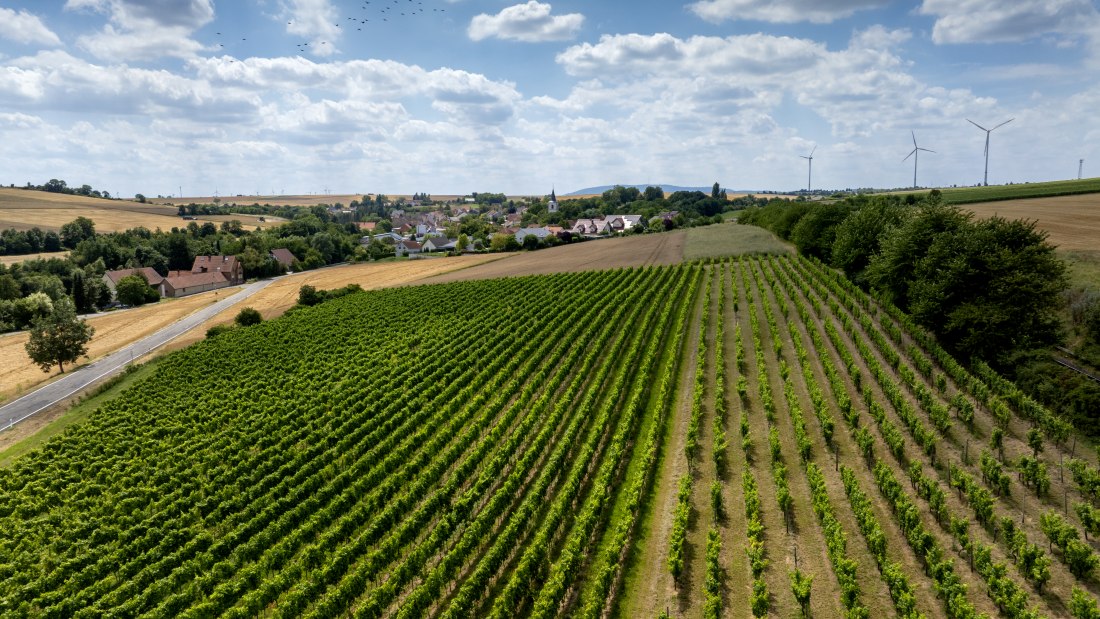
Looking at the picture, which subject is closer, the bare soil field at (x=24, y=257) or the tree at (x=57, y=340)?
the tree at (x=57, y=340)

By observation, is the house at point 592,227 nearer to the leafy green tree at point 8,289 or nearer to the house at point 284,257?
the house at point 284,257

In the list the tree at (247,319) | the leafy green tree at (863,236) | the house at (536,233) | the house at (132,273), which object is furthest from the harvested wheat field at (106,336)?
the leafy green tree at (863,236)

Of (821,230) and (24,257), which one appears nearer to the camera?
(821,230)

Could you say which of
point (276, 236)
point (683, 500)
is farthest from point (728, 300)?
point (276, 236)

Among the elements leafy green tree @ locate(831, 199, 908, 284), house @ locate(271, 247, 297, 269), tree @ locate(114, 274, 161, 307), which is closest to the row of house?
tree @ locate(114, 274, 161, 307)

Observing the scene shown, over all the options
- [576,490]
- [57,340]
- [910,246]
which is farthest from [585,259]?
[576,490]

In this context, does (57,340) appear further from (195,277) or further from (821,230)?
(821,230)

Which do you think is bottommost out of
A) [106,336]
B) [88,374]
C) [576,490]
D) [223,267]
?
[88,374]

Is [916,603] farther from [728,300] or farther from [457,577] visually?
[728,300]
